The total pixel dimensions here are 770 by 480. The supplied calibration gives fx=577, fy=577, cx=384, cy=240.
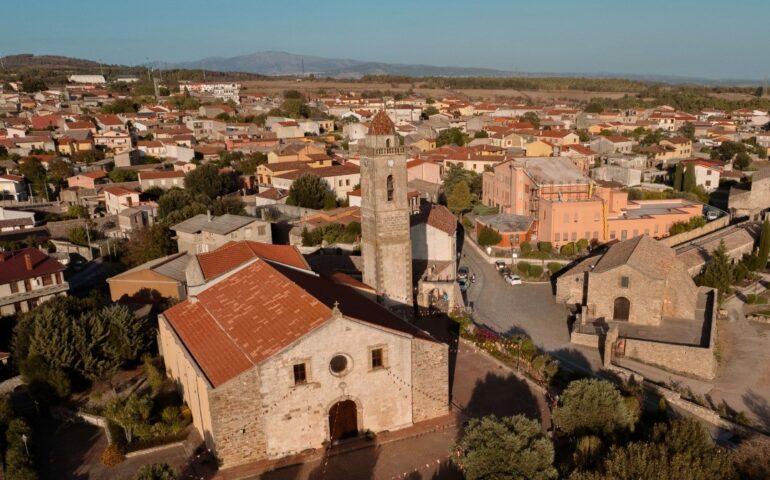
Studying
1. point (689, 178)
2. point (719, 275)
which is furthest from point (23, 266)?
point (689, 178)

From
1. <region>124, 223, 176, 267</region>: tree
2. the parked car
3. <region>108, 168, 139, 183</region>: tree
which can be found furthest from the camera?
<region>108, 168, 139, 183</region>: tree

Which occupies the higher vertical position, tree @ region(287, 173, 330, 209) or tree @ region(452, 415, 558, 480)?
tree @ region(287, 173, 330, 209)

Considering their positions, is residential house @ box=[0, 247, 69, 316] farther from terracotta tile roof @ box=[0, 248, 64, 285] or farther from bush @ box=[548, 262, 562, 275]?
bush @ box=[548, 262, 562, 275]

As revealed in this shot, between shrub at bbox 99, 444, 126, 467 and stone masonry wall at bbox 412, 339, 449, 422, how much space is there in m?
8.92

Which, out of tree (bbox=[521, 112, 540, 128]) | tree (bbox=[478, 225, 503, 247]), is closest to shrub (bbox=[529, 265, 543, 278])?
tree (bbox=[478, 225, 503, 247])

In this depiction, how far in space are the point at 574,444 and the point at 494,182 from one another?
3667 centimetres

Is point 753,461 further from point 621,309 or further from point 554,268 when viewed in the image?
point 554,268

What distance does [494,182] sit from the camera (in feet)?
169

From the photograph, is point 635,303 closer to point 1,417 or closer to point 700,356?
point 700,356

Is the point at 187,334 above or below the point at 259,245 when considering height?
below

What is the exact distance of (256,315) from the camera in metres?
18.4

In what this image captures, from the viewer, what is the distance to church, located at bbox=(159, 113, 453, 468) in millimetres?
16281

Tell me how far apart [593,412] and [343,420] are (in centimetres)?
754

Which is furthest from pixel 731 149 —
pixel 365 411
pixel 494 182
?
pixel 365 411
